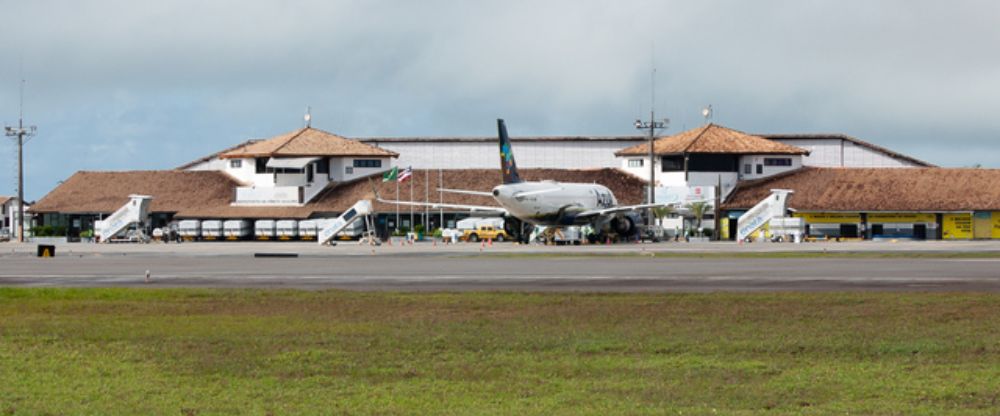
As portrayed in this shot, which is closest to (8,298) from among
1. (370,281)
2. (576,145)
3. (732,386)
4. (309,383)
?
(370,281)

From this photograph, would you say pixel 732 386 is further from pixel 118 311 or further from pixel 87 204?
pixel 87 204

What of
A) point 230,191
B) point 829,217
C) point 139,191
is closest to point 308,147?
point 230,191

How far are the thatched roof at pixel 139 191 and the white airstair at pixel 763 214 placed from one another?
1887 inches

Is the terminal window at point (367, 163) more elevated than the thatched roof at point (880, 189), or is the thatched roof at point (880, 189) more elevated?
the terminal window at point (367, 163)

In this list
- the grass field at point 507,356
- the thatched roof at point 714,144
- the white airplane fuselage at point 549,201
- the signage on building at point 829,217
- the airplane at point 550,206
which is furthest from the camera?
the thatched roof at point 714,144

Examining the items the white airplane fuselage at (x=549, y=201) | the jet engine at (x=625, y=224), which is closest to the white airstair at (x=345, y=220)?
the white airplane fuselage at (x=549, y=201)

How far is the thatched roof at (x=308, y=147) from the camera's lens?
11844 cm

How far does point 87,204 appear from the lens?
387 ft

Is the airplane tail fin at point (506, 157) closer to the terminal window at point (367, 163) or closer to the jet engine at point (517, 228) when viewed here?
the jet engine at point (517, 228)

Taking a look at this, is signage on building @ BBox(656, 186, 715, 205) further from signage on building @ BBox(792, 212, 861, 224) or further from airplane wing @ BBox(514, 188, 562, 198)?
airplane wing @ BBox(514, 188, 562, 198)

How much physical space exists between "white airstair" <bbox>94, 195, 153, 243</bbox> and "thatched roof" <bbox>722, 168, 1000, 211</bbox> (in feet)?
160

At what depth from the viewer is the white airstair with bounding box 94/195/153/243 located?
101938 mm

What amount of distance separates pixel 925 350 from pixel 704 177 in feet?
309

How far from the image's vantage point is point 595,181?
117062mm
